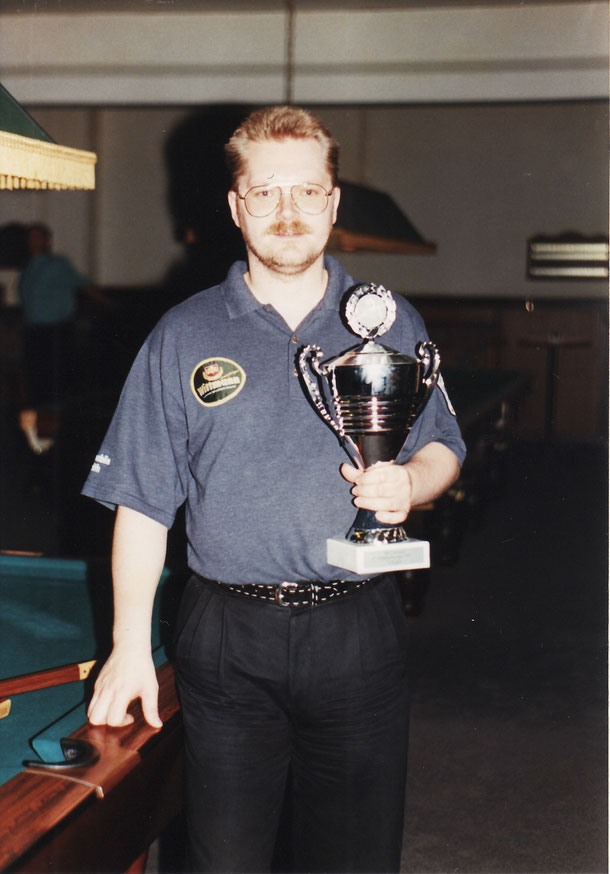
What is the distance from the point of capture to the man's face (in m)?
1.44

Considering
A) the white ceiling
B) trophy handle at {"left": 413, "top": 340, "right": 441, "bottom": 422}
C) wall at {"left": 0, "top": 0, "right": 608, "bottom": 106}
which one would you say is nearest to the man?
trophy handle at {"left": 413, "top": 340, "right": 441, "bottom": 422}

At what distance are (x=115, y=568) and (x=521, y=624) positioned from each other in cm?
309

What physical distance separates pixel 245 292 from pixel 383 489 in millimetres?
402

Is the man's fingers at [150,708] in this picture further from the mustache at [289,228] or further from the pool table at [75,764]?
the mustache at [289,228]

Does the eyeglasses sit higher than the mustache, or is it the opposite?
the eyeglasses

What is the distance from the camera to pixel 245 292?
1527 millimetres

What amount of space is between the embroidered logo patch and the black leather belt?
0.29 meters

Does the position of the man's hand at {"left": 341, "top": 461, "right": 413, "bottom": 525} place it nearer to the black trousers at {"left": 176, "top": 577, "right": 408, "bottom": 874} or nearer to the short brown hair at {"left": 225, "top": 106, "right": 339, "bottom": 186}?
the black trousers at {"left": 176, "top": 577, "right": 408, "bottom": 874}

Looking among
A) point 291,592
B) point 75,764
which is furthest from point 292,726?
point 75,764

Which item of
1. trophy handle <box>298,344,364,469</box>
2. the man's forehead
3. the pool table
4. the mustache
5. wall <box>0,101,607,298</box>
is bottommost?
the pool table

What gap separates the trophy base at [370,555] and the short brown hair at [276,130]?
58 centimetres

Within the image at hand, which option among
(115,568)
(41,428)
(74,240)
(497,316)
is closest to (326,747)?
(115,568)

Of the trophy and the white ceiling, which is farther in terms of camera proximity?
the white ceiling

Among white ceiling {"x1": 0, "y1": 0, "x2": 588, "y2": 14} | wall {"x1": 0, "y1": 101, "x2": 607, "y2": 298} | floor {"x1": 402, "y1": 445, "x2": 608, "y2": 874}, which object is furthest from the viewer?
wall {"x1": 0, "y1": 101, "x2": 607, "y2": 298}
